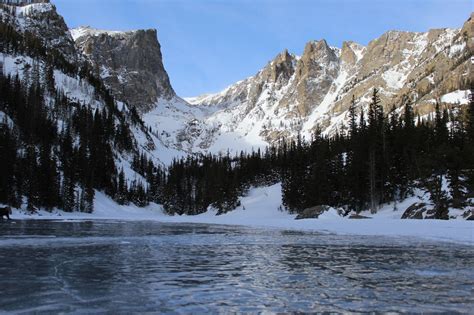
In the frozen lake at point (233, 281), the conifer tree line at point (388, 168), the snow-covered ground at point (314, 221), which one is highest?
the conifer tree line at point (388, 168)

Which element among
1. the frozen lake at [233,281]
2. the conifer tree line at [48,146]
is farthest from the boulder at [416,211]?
the conifer tree line at [48,146]

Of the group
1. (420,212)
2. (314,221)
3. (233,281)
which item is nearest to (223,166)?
(314,221)

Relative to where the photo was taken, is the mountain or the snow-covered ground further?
the mountain

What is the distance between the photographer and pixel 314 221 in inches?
2010

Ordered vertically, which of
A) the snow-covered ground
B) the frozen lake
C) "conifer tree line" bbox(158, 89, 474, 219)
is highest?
"conifer tree line" bbox(158, 89, 474, 219)

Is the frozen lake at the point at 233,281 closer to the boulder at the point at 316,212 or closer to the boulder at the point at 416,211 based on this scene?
the boulder at the point at 416,211

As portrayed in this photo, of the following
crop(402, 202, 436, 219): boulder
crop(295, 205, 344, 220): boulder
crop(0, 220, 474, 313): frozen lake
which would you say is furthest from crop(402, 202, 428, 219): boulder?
crop(0, 220, 474, 313): frozen lake

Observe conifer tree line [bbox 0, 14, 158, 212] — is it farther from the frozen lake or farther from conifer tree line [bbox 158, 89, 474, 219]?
the frozen lake

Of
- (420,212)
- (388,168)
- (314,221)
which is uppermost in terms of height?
(388,168)

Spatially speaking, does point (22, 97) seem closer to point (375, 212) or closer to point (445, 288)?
point (375, 212)

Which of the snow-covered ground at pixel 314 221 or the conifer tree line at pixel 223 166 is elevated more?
the conifer tree line at pixel 223 166

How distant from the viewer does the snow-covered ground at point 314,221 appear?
29306mm

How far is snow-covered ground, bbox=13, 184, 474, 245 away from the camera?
2931cm

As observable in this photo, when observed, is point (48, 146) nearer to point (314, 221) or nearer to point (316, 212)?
point (316, 212)
